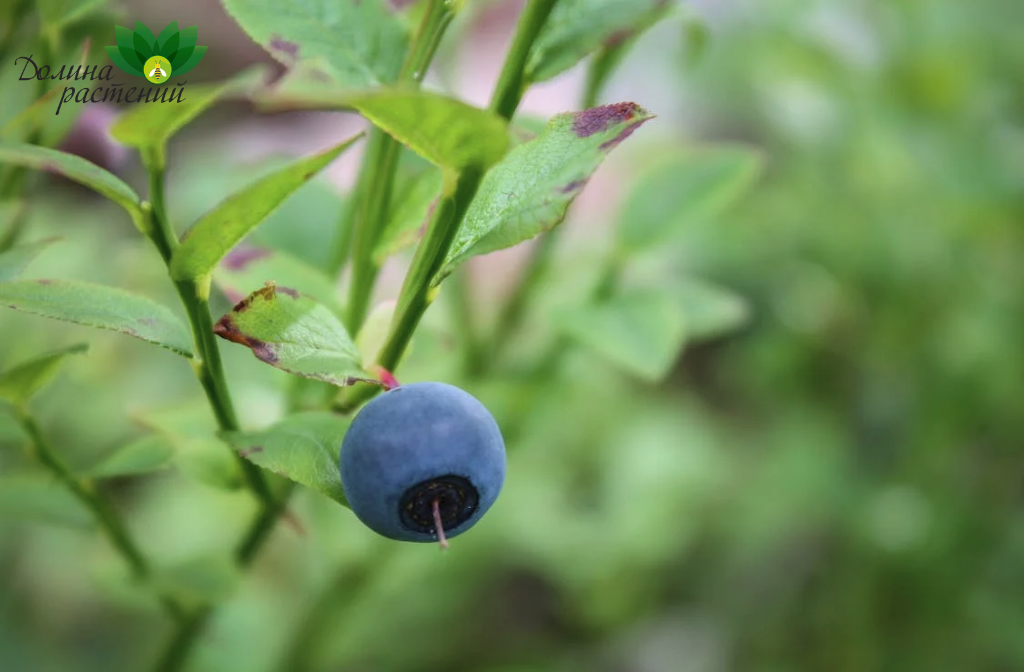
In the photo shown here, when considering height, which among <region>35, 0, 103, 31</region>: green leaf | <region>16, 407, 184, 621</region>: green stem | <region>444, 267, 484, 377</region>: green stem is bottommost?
<region>16, 407, 184, 621</region>: green stem

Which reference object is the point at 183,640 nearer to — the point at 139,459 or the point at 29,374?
the point at 139,459

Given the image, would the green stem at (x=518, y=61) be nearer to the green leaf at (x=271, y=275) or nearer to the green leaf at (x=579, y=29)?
the green leaf at (x=579, y=29)

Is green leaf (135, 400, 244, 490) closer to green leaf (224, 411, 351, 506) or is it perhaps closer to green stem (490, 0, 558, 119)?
green leaf (224, 411, 351, 506)

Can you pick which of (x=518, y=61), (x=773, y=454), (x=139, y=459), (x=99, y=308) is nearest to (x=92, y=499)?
(x=139, y=459)

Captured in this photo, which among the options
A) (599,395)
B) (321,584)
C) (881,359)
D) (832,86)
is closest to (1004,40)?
(832,86)

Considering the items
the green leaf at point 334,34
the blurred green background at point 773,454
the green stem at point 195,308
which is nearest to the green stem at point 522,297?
the blurred green background at point 773,454

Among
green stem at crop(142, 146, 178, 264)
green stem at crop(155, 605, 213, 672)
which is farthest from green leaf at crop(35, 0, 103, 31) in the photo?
green stem at crop(155, 605, 213, 672)
